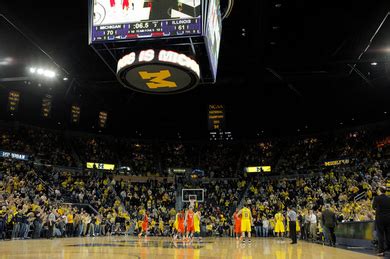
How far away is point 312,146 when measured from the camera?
4319 centimetres

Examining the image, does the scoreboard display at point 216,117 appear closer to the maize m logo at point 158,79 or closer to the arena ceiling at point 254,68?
the arena ceiling at point 254,68

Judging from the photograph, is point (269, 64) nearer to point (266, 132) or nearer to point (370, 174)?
point (370, 174)

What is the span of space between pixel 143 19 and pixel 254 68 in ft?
42.1

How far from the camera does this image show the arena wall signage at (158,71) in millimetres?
11945

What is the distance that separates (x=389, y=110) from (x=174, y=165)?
901 inches

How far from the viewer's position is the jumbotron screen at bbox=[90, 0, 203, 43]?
10.9m

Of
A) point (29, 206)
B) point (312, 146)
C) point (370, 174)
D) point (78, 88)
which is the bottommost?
point (29, 206)

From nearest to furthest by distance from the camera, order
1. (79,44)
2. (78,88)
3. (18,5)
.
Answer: (18,5), (79,44), (78,88)

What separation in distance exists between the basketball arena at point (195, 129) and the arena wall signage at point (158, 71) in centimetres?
6

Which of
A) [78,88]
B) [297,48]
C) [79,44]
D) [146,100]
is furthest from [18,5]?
[146,100]

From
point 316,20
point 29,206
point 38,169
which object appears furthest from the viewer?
point 38,169

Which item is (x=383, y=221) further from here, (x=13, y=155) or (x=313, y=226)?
(x=13, y=155)

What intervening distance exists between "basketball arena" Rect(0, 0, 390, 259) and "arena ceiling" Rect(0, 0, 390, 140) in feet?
0.37

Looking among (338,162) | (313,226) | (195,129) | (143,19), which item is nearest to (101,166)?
(195,129)
